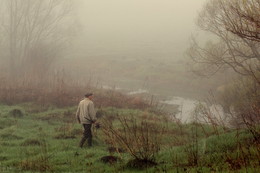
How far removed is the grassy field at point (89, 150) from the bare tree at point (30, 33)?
1793 cm

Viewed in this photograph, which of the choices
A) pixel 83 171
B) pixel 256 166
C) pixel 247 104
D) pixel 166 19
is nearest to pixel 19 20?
pixel 247 104

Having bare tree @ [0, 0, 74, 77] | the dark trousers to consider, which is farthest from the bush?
bare tree @ [0, 0, 74, 77]

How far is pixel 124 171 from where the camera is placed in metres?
10.5

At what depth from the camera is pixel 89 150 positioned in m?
14.6

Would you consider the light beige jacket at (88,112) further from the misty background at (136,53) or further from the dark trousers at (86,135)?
the misty background at (136,53)

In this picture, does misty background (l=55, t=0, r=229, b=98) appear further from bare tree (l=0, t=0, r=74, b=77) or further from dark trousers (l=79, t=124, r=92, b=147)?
dark trousers (l=79, t=124, r=92, b=147)

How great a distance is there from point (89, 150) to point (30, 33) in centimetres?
3338

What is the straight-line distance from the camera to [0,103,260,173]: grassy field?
9.59m

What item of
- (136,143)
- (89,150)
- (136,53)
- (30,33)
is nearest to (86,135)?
(89,150)

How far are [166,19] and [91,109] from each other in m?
129

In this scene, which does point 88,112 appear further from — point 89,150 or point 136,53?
point 136,53

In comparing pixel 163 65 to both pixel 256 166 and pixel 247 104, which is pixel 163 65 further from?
pixel 256 166

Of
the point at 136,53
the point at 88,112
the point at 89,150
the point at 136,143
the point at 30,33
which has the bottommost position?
the point at 89,150

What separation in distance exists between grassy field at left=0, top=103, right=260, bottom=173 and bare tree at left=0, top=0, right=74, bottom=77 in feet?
58.8
